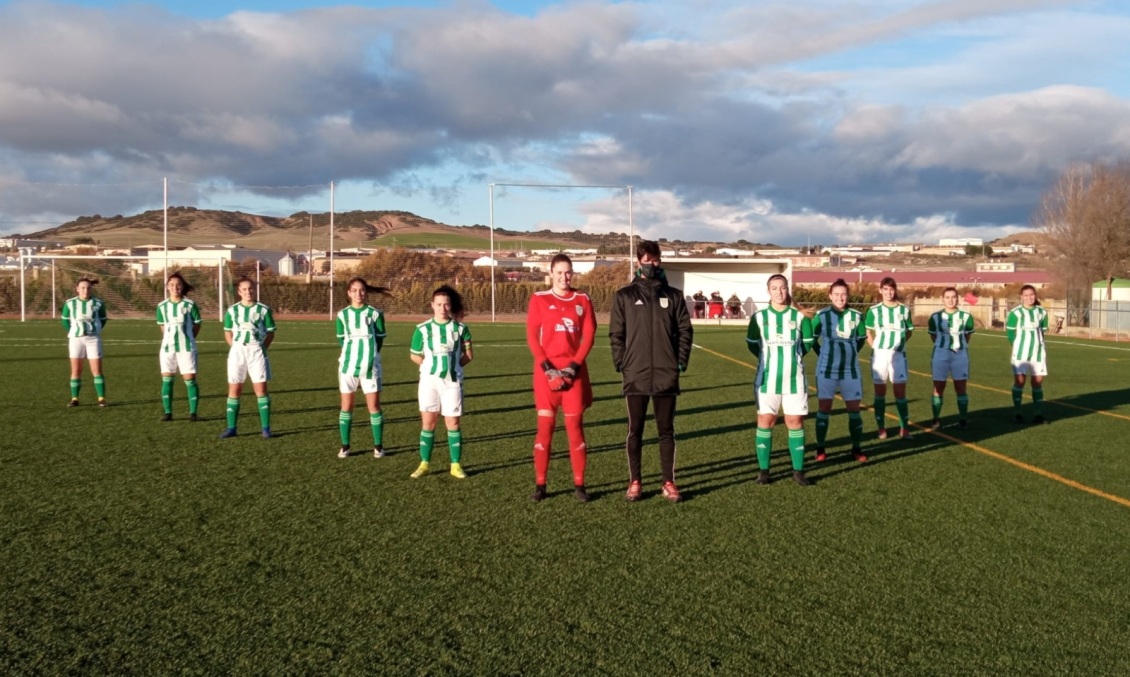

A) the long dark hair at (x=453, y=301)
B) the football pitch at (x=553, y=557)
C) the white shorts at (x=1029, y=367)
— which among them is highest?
the long dark hair at (x=453, y=301)

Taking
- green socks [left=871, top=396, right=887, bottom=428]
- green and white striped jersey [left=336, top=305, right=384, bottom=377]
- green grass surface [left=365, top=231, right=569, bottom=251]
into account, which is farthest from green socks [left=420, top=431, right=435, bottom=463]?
green grass surface [left=365, top=231, right=569, bottom=251]

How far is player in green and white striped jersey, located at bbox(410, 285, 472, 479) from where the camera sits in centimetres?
752

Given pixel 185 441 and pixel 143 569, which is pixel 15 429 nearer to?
pixel 185 441

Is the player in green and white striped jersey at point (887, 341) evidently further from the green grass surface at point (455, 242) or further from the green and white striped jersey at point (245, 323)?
the green grass surface at point (455, 242)

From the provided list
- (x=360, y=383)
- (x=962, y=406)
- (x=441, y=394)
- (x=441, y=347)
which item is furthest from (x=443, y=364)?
(x=962, y=406)

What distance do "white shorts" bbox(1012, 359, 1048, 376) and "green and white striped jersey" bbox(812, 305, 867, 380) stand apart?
4.18 meters

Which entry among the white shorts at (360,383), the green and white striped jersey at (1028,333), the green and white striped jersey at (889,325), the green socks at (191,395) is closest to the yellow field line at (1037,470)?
the green and white striped jersey at (889,325)

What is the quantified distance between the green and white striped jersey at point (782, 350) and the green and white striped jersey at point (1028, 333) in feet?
18.5

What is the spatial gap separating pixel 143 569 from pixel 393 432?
17.1ft

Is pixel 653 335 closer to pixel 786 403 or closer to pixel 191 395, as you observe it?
pixel 786 403

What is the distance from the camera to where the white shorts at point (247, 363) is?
9.52m

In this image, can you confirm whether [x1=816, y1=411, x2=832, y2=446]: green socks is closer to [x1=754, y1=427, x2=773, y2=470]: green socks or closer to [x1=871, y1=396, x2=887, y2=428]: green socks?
[x1=754, y1=427, x2=773, y2=470]: green socks

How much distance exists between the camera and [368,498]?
22.6 feet

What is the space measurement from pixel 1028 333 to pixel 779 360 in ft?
20.1
